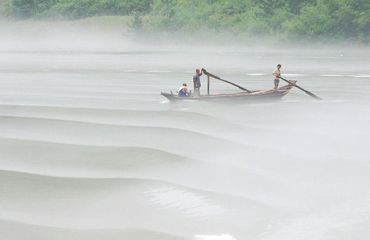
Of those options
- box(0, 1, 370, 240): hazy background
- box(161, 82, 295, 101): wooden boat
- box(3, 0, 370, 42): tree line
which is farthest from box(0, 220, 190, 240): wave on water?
box(3, 0, 370, 42): tree line

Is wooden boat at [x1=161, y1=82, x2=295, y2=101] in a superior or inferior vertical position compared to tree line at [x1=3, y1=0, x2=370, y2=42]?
inferior

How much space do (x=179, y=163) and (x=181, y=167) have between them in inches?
16.0

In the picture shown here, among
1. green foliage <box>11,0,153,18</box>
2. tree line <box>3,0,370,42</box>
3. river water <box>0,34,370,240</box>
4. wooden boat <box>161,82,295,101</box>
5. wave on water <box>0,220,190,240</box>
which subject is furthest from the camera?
green foliage <box>11,0,153,18</box>

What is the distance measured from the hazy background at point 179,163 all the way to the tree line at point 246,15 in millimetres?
31516

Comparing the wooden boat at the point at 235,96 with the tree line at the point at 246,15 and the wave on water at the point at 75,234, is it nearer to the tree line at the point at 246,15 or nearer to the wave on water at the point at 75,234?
the wave on water at the point at 75,234

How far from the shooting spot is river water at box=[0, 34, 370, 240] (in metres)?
11.4

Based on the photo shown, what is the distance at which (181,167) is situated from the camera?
15.5m

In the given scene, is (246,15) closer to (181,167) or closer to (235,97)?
(235,97)

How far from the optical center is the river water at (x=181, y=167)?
448 inches

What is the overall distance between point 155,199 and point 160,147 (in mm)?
4874

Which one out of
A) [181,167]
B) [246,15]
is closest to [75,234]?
[181,167]

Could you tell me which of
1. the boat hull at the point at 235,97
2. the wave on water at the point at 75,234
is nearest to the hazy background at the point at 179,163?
the wave on water at the point at 75,234

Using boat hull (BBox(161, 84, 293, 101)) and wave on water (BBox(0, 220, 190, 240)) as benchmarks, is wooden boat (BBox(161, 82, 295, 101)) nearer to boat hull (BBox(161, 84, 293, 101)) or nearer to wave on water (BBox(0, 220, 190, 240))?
boat hull (BBox(161, 84, 293, 101))

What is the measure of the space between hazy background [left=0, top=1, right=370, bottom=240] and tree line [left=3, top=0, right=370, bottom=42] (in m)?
31.5
